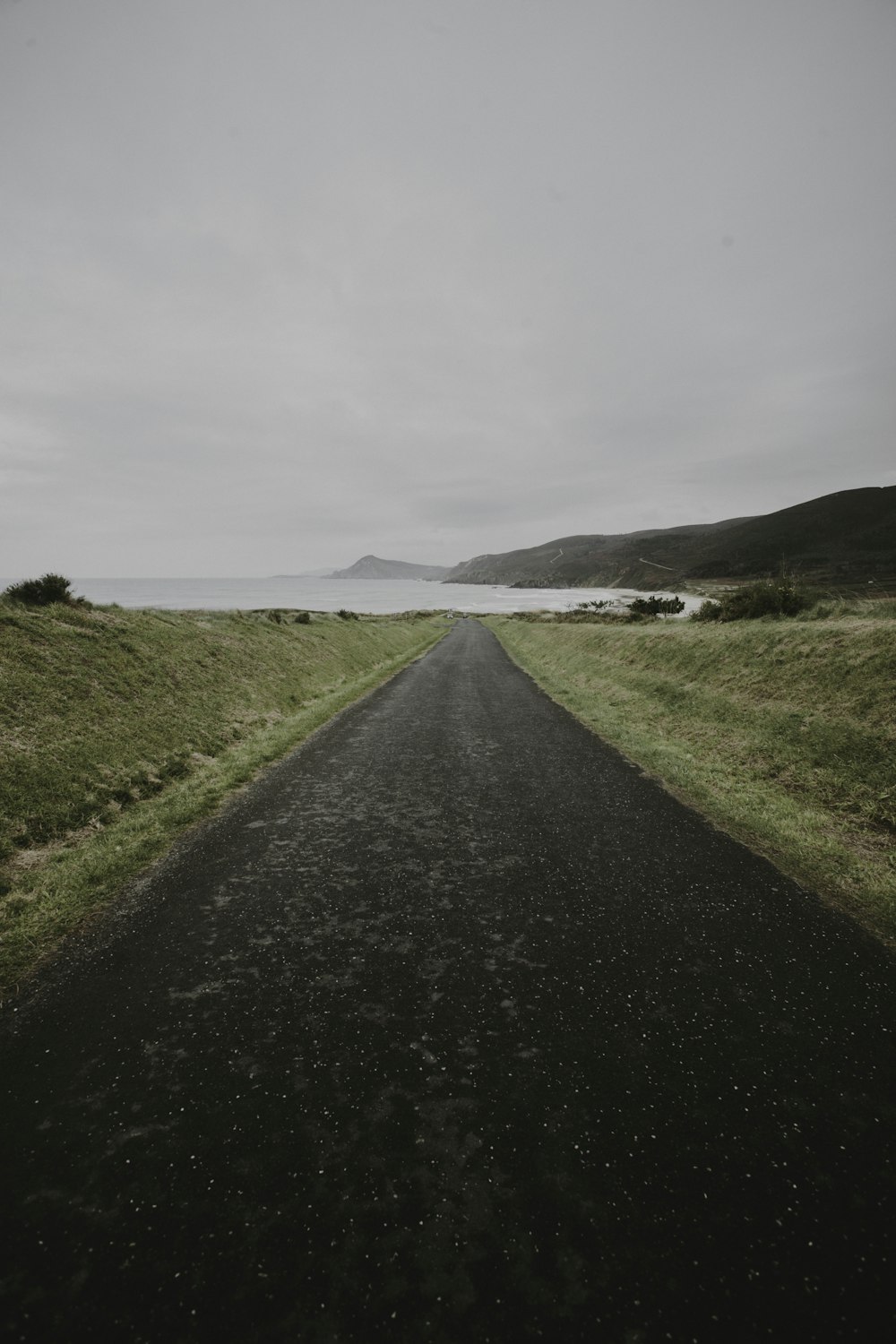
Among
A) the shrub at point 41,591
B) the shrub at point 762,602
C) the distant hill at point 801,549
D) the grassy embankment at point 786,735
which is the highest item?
the distant hill at point 801,549

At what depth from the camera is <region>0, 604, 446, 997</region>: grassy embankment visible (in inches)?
249

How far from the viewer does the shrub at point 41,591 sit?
13.9 m

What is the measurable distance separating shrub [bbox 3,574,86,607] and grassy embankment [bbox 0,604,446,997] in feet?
1.95

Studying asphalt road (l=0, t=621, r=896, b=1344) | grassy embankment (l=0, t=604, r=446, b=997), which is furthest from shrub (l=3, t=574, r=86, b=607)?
asphalt road (l=0, t=621, r=896, b=1344)

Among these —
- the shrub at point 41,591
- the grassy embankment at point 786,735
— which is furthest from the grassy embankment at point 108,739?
the grassy embankment at point 786,735

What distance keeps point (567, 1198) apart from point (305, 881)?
166 inches

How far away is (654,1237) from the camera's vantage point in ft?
8.84

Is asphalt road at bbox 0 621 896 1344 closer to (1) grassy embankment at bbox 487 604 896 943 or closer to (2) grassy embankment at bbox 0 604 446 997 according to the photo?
(2) grassy embankment at bbox 0 604 446 997

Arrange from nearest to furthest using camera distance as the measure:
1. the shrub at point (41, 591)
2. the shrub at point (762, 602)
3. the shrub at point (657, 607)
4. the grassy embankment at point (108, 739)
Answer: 1. the grassy embankment at point (108, 739)
2. the shrub at point (41, 591)
3. the shrub at point (762, 602)
4. the shrub at point (657, 607)

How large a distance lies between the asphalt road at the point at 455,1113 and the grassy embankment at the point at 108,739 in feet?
3.34

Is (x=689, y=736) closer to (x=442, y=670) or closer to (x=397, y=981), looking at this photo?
(x=397, y=981)

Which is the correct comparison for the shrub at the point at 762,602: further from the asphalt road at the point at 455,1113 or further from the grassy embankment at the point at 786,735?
the asphalt road at the point at 455,1113

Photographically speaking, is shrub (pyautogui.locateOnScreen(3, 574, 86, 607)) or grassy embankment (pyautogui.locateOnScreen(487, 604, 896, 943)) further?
shrub (pyautogui.locateOnScreen(3, 574, 86, 607))

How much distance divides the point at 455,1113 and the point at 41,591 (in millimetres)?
16772
